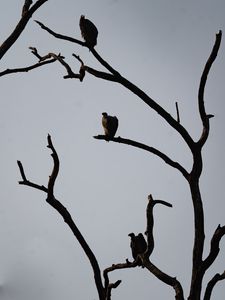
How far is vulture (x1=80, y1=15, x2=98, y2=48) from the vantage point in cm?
200

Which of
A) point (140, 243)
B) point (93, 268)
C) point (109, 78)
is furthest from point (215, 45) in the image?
point (93, 268)

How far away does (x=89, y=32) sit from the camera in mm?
2064

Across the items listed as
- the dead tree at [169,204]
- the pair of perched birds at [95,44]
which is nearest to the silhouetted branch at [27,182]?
the dead tree at [169,204]

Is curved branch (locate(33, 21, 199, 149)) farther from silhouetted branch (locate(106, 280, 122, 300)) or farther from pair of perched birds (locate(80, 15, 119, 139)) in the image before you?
silhouetted branch (locate(106, 280, 122, 300))

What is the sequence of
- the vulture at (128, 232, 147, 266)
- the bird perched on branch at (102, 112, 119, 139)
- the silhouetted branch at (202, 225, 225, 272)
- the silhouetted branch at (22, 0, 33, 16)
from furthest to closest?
the bird perched on branch at (102, 112, 119, 139) → the silhouetted branch at (22, 0, 33, 16) → the vulture at (128, 232, 147, 266) → the silhouetted branch at (202, 225, 225, 272)

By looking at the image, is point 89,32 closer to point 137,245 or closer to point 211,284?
point 137,245

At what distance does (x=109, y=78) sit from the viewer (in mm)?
1843

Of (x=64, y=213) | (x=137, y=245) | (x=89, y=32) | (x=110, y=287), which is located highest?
(x=89, y=32)

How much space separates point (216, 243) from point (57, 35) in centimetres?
141

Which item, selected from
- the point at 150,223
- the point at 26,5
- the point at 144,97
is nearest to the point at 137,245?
the point at 150,223

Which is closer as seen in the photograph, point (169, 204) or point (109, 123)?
point (169, 204)

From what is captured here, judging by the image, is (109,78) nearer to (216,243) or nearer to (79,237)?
(79,237)

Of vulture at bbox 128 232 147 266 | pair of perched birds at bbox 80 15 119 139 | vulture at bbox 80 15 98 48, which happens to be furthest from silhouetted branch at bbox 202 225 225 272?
vulture at bbox 80 15 98 48

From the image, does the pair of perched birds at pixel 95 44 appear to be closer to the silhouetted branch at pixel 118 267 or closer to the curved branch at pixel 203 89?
the silhouetted branch at pixel 118 267
